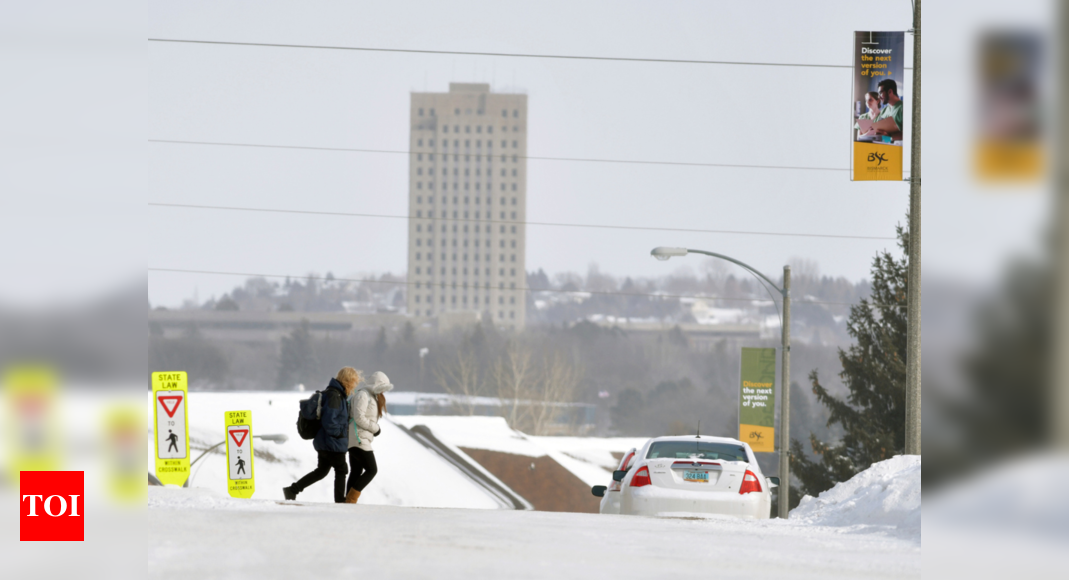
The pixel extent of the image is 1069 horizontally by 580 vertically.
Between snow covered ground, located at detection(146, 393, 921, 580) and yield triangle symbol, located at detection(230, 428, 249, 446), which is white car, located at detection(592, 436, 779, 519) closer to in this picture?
snow covered ground, located at detection(146, 393, 921, 580)

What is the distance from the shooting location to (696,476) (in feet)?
38.4

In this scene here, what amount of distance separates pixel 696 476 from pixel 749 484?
57cm

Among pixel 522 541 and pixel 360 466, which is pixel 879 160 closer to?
pixel 360 466

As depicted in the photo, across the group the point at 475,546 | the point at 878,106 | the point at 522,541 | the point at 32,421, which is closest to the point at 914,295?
the point at 878,106

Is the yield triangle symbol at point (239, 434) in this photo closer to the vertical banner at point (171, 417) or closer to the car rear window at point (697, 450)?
the vertical banner at point (171, 417)

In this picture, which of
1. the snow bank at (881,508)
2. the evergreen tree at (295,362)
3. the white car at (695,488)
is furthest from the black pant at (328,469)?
the evergreen tree at (295,362)

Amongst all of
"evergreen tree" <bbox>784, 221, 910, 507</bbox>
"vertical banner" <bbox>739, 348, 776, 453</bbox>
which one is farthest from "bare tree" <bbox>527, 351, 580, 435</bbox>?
"vertical banner" <bbox>739, 348, 776, 453</bbox>

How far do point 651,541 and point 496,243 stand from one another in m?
180

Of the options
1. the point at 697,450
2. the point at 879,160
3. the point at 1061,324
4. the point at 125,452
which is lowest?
the point at 697,450

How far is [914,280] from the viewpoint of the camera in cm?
1605

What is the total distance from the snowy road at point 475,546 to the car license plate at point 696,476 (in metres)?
1.70

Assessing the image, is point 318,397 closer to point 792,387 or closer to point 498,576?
point 498,576

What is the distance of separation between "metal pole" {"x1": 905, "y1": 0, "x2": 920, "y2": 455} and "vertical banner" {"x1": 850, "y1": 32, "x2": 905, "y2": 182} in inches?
38.3

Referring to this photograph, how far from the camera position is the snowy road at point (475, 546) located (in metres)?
5.79
